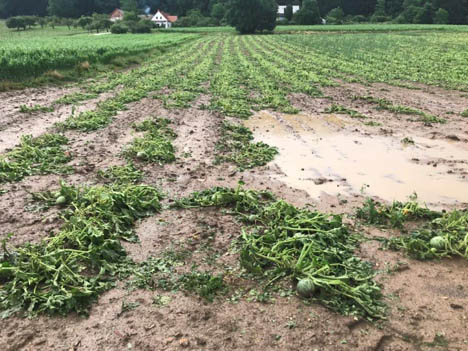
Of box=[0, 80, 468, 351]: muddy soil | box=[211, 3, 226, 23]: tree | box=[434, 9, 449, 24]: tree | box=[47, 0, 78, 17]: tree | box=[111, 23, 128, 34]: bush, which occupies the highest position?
box=[47, 0, 78, 17]: tree

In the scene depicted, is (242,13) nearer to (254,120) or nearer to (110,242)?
(254,120)

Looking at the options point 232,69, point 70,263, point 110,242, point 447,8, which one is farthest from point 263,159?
point 447,8

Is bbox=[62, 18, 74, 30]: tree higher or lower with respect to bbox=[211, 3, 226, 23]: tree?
lower

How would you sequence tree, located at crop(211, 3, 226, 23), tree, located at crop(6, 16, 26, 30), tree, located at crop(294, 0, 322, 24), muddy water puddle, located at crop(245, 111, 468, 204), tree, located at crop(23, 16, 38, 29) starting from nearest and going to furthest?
muddy water puddle, located at crop(245, 111, 468, 204) < tree, located at crop(6, 16, 26, 30) < tree, located at crop(23, 16, 38, 29) < tree, located at crop(294, 0, 322, 24) < tree, located at crop(211, 3, 226, 23)

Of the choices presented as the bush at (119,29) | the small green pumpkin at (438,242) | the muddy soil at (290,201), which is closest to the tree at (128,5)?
the bush at (119,29)

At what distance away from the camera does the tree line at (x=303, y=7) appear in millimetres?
89500

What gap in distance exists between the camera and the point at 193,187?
6.71m

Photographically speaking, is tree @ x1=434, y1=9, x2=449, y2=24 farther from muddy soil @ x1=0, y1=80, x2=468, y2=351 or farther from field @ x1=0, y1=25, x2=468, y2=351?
field @ x1=0, y1=25, x2=468, y2=351

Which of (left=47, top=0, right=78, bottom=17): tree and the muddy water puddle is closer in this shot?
the muddy water puddle

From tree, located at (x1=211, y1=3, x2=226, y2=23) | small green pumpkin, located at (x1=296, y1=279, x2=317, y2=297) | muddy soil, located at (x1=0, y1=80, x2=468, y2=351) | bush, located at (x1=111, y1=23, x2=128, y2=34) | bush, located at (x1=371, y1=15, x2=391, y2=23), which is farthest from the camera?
tree, located at (x1=211, y1=3, x2=226, y2=23)

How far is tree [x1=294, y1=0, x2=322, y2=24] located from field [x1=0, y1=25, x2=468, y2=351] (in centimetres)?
8644

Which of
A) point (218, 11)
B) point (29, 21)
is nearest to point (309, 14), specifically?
point (218, 11)

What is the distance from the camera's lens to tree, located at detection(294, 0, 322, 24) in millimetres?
89438

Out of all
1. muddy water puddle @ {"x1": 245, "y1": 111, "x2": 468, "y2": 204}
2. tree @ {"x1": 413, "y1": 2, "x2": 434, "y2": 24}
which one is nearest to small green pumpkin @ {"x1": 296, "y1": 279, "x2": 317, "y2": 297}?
muddy water puddle @ {"x1": 245, "y1": 111, "x2": 468, "y2": 204}
